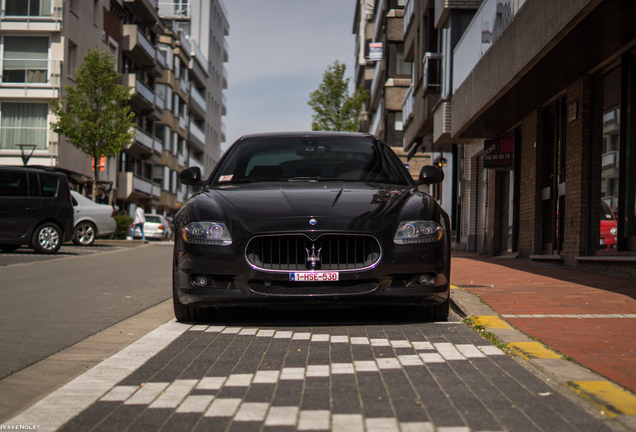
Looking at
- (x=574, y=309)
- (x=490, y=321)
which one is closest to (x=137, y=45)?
(x=574, y=309)

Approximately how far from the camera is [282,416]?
11.2 feet

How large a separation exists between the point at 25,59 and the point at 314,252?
3390 centimetres

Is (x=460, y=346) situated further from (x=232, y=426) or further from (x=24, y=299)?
(x=24, y=299)

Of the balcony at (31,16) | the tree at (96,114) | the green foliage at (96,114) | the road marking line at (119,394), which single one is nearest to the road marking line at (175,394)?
the road marking line at (119,394)

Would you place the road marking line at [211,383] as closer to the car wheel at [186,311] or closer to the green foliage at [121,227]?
the car wheel at [186,311]

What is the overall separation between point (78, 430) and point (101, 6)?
41.0 meters

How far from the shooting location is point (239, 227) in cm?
579

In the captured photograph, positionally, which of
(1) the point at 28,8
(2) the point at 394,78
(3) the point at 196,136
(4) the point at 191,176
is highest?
(1) the point at 28,8

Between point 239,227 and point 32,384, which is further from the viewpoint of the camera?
point 239,227

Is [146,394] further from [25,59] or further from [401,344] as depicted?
[25,59]

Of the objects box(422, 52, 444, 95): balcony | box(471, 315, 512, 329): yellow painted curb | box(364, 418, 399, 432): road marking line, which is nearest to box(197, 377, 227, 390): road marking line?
box(364, 418, 399, 432): road marking line

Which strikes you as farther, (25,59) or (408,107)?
(25,59)

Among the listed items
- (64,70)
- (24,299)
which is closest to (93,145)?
(64,70)

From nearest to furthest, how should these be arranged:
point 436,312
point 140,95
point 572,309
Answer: point 436,312
point 572,309
point 140,95
